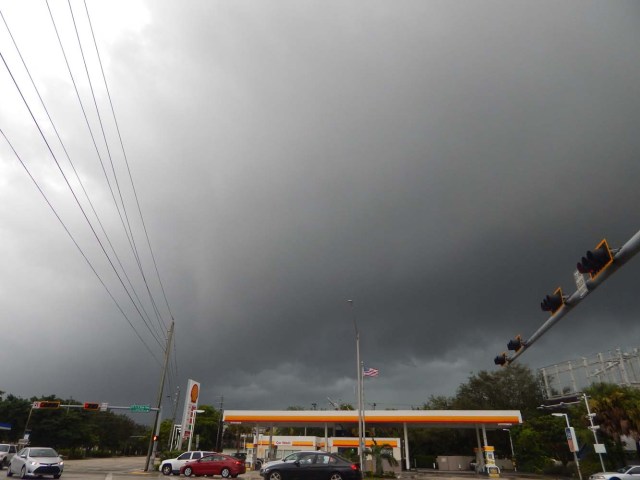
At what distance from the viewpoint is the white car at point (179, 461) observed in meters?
32.4

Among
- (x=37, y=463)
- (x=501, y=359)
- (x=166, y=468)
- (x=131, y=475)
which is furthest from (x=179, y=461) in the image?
(x=501, y=359)

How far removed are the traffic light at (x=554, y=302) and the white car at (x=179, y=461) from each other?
87.7ft

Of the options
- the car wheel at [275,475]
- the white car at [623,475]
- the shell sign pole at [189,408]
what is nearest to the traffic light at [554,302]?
the car wheel at [275,475]

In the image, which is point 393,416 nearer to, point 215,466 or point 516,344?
point 215,466

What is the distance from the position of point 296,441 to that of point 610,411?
36.4 metres

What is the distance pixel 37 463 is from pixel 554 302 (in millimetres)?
23139

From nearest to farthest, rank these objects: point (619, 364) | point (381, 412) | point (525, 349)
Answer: point (525, 349) → point (381, 412) → point (619, 364)

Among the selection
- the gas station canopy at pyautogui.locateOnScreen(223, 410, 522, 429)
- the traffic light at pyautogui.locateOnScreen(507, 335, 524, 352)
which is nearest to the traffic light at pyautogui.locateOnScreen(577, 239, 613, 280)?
the traffic light at pyautogui.locateOnScreen(507, 335, 524, 352)

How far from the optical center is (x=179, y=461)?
33094 millimetres

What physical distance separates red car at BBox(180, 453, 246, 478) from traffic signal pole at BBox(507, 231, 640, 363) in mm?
21484

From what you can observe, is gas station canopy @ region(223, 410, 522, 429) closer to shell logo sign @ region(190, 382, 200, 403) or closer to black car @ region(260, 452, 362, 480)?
shell logo sign @ region(190, 382, 200, 403)

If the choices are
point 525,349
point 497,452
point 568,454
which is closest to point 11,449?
point 525,349

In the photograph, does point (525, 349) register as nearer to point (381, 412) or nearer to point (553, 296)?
point (553, 296)

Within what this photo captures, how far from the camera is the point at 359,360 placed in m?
33.9
